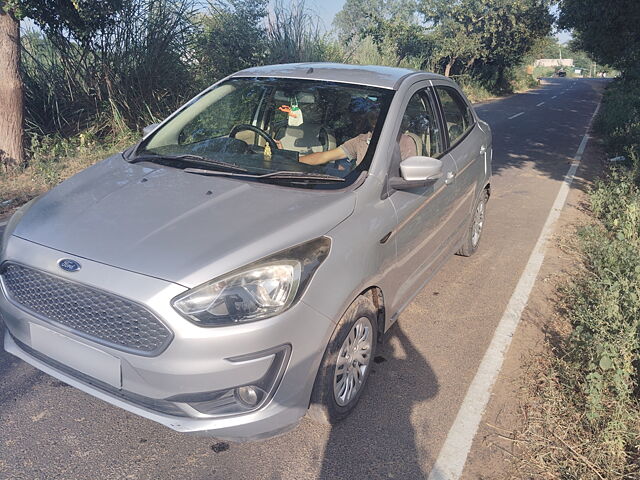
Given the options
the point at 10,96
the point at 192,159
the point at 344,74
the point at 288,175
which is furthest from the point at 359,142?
the point at 10,96

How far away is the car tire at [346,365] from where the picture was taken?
8.25 feet

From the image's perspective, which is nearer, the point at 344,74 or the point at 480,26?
the point at 344,74

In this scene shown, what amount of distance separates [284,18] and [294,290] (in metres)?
12.0

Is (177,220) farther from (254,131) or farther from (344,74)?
(344,74)

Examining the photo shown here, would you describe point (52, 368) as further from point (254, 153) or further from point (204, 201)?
point (254, 153)


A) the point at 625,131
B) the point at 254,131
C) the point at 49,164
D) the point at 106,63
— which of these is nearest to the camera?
the point at 254,131

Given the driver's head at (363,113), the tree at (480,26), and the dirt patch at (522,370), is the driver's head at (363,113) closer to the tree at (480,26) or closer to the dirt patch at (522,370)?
the dirt patch at (522,370)

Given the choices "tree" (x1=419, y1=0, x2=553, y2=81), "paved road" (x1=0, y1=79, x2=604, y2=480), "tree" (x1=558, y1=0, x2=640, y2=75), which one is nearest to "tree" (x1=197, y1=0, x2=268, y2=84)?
"tree" (x1=558, y1=0, x2=640, y2=75)

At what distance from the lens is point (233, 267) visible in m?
2.19

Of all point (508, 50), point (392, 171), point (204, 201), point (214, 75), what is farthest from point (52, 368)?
point (508, 50)

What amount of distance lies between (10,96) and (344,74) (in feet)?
19.8

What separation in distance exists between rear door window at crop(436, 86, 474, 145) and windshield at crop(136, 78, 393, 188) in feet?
3.27

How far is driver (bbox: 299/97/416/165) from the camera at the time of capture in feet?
10.6

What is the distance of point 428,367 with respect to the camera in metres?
3.42
